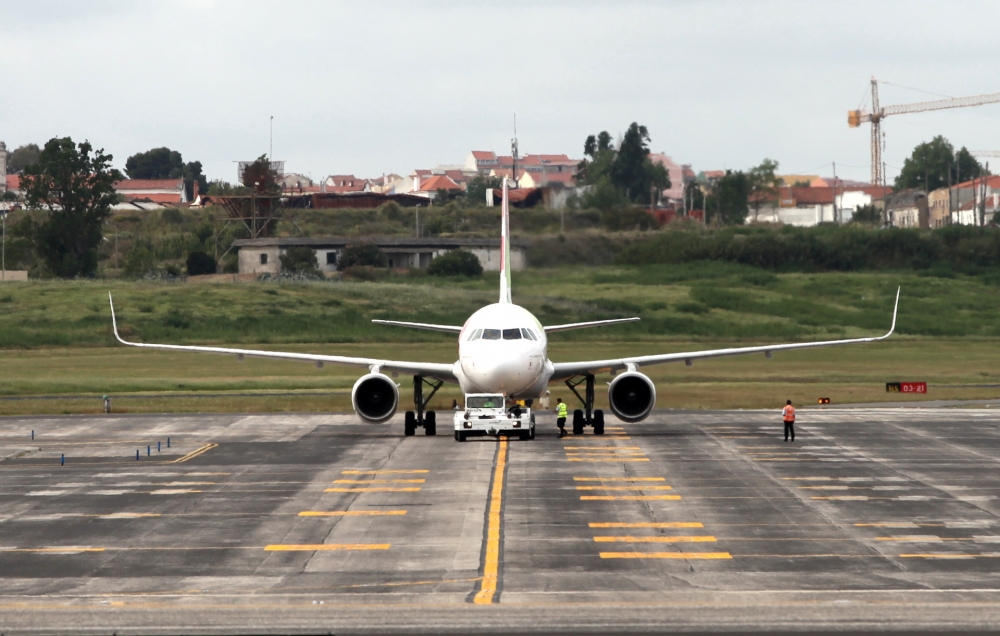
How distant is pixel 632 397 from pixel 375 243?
72882mm

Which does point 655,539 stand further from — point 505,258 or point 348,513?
point 505,258

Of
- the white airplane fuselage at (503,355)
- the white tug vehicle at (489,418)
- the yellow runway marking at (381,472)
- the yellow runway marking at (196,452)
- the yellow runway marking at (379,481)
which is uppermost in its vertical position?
the white airplane fuselage at (503,355)

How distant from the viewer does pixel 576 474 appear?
3816 centimetres

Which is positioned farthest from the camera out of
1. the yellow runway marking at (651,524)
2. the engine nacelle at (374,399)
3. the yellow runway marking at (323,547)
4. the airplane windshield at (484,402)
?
the engine nacelle at (374,399)

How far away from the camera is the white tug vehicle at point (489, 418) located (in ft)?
151

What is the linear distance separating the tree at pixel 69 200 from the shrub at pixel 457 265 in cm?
5650

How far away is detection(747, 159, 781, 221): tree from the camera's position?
162 metres

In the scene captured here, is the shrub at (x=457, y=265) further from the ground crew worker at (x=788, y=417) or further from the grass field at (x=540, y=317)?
the ground crew worker at (x=788, y=417)

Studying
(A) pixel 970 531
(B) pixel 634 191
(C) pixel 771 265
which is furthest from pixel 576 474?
(B) pixel 634 191

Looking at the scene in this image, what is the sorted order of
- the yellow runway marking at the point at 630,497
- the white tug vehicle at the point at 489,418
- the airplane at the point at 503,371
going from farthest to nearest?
the white tug vehicle at the point at 489,418 < the airplane at the point at 503,371 < the yellow runway marking at the point at 630,497

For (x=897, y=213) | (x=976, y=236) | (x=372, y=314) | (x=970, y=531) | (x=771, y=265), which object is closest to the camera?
(x=970, y=531)

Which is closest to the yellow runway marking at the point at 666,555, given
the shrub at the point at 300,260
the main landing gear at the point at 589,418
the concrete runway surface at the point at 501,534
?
the concrete runway surface at the point at 501,534

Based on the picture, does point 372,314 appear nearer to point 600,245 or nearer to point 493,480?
point 600,245

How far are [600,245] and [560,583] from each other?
5653cm
